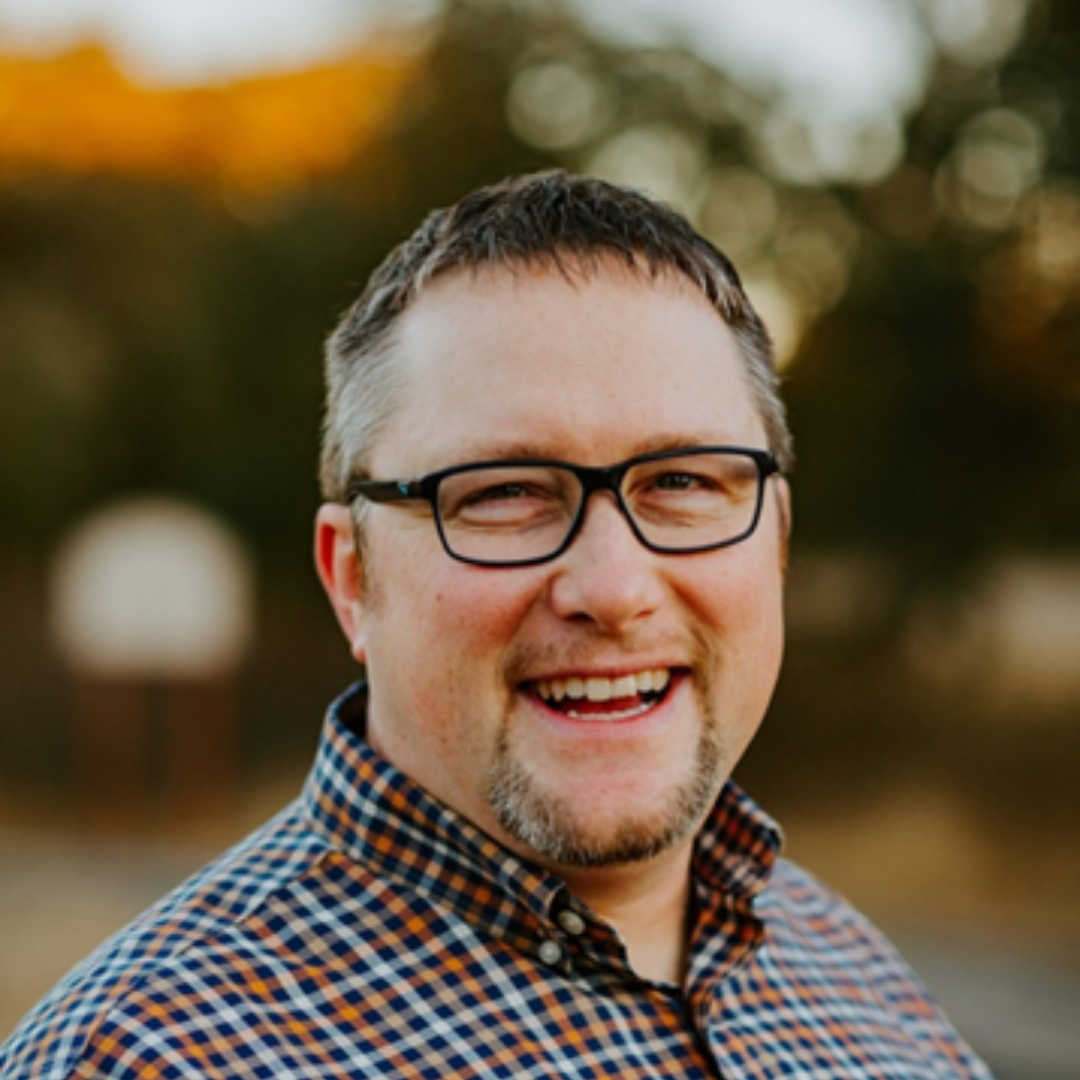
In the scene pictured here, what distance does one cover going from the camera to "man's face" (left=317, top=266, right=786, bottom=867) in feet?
6.02

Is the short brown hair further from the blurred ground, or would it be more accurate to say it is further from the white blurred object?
the white blurred object

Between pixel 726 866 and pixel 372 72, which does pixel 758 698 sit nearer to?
pixel 726 866

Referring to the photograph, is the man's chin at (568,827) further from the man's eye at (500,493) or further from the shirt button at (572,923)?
the man's eye at (500,493)

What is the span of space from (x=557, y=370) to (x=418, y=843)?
546 mm

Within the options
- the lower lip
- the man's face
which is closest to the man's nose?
the man's face

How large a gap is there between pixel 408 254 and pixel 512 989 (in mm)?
870

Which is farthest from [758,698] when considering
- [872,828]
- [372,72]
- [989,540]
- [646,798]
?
[372,72]

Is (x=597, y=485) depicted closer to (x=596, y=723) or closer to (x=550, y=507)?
(x=550, y=507)

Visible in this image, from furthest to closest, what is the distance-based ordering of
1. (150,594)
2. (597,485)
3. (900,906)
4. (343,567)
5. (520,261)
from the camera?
(150,594) → (900,906) → (343,567) → (520,261) → (597,485)

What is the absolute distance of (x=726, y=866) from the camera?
7.00ft

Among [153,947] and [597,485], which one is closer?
[153,947]

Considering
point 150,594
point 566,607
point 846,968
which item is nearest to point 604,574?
point 566,607

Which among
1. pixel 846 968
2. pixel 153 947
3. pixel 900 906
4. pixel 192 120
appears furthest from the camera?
pixel 192 120

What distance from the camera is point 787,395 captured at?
11547 mm
